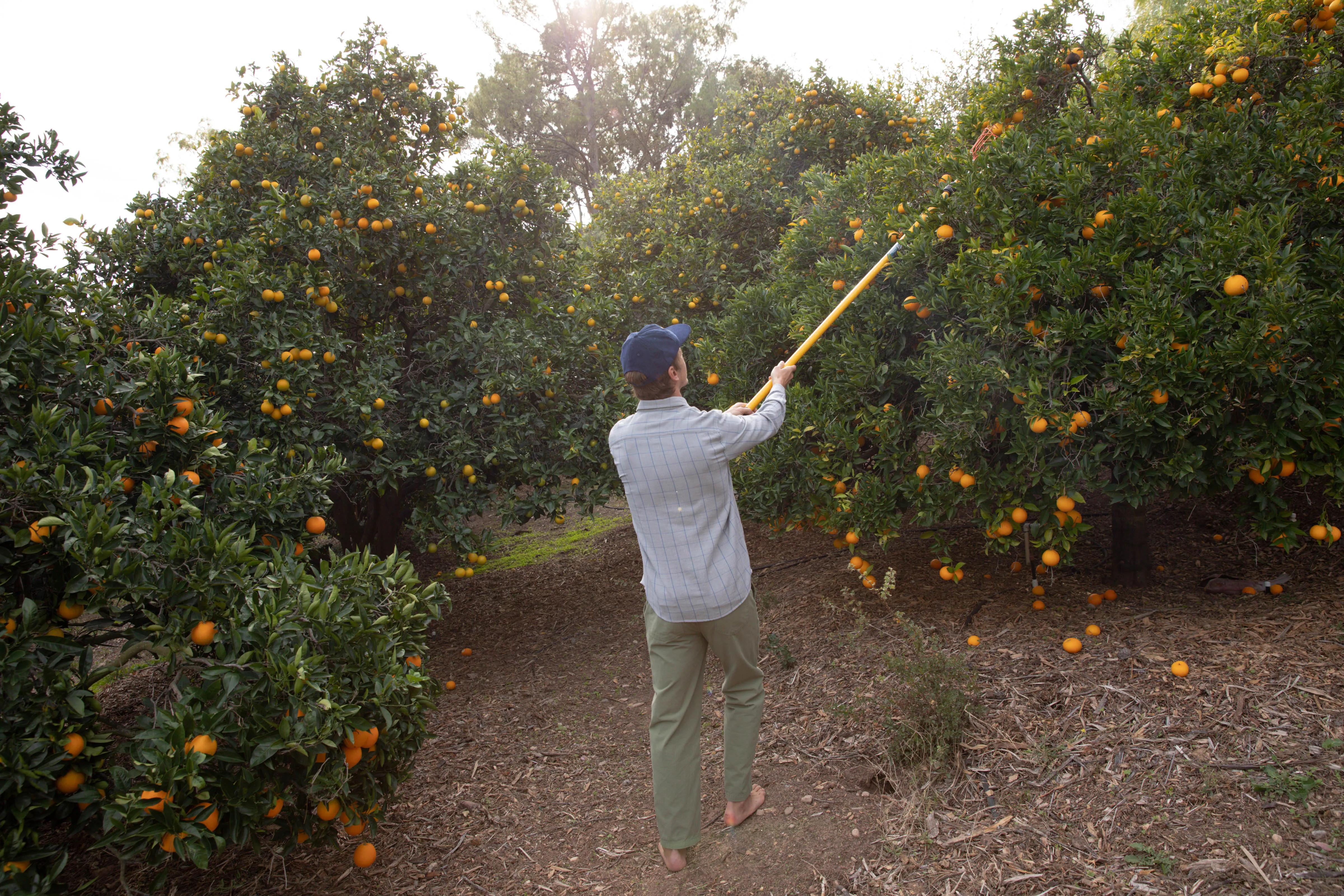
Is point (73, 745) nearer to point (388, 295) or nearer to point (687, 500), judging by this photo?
point (687, 500)

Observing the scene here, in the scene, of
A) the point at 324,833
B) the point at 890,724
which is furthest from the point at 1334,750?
the point at 324,833

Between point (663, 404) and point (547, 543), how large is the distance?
6031mm

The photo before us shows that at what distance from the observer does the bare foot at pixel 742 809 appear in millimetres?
2980

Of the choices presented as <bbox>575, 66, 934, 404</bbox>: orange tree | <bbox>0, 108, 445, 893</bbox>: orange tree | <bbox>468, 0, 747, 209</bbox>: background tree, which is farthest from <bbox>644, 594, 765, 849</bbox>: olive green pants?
<bbox>468, 0, 747, 209</bbox>: background tree

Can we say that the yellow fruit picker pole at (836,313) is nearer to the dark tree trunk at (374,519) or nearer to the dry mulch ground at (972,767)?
the dry mulch ground at (972,767)

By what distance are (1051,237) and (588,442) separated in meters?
2.96

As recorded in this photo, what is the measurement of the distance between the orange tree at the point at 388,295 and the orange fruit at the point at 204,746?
2042 millimetres

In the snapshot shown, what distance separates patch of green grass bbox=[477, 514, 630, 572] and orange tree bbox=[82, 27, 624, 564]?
2.11m

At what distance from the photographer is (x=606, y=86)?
17.8 m

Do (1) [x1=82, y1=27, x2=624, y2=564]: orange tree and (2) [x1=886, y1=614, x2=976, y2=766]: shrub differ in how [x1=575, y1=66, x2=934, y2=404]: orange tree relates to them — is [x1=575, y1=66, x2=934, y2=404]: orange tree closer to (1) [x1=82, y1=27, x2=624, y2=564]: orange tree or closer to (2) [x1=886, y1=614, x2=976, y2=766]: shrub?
(1) [x1=82, y1=27, x2=624, y2=564]: orange tree

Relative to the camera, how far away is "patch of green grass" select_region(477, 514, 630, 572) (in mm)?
7738

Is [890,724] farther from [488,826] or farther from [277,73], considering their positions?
[277,73]

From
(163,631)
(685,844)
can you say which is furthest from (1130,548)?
(163,631)

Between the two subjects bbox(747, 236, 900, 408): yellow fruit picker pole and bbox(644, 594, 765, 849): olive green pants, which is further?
bbox(747, 236, 900, 408): yellow fruit picker pole
